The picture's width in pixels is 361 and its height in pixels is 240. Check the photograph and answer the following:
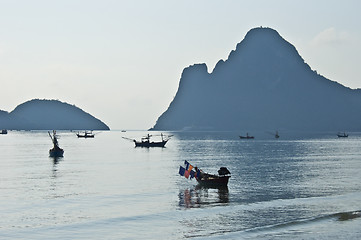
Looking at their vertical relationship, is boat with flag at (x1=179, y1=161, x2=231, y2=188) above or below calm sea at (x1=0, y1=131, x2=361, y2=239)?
above

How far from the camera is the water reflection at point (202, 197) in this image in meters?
48.3

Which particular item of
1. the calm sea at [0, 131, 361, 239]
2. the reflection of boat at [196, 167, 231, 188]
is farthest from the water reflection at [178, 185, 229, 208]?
the reflection of boat at [196, 167, 231, 188]

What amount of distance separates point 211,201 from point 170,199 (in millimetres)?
4468

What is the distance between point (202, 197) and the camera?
172ft

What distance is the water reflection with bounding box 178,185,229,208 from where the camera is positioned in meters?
48.3

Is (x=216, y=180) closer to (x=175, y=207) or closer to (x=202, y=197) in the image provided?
(x=202, y=197)

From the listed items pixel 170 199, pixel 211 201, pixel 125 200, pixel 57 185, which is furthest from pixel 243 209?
pixel 57 185

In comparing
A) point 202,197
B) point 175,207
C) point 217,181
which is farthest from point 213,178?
point 175,207

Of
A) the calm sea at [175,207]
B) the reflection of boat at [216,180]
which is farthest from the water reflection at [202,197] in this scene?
the reflection of boat at [216,180]

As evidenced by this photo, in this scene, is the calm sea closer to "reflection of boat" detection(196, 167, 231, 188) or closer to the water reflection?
the water reflection

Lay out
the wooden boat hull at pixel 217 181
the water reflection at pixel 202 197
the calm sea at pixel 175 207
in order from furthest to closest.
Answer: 1. the wooden boat hull at pixel 217 181
2. the water reflection at pixel 202 197
3. the calm sea at pixel 175 207

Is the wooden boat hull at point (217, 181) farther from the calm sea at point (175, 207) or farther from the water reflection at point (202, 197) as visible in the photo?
the calm sea at point (175, 207)

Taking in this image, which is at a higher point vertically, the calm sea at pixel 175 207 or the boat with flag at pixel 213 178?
the boat with flag at pixel 213 178

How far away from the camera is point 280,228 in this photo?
3744 cm
